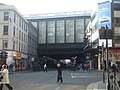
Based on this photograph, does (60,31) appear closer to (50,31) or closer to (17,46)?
(50,31)

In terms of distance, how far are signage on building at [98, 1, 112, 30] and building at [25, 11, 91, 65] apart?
122 feet

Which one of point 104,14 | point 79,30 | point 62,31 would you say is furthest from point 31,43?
point 104,14

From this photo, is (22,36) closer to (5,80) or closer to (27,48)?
(27,48)

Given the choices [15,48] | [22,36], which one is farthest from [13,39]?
[22,36]

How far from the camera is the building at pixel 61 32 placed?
9906 centimetres

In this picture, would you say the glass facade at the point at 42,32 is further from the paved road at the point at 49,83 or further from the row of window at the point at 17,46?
the paved road at the point at 49,83

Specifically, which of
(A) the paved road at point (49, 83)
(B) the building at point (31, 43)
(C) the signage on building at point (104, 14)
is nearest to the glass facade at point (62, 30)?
(B) the building at point (31, 43)

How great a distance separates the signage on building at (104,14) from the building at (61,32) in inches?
1465

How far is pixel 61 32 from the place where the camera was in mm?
101750

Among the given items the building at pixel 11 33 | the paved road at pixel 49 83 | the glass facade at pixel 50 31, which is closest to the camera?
the paved road at pixel 49 83

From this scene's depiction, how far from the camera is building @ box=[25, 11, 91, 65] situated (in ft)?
325

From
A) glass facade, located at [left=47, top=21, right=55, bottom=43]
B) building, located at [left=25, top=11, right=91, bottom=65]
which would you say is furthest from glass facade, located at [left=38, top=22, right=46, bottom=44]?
glass facade, located at [left=47, top=21, right=55, bottom=43]

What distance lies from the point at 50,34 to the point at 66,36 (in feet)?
19.9

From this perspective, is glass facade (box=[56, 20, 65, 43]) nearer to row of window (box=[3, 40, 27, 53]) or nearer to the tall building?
the tall building
